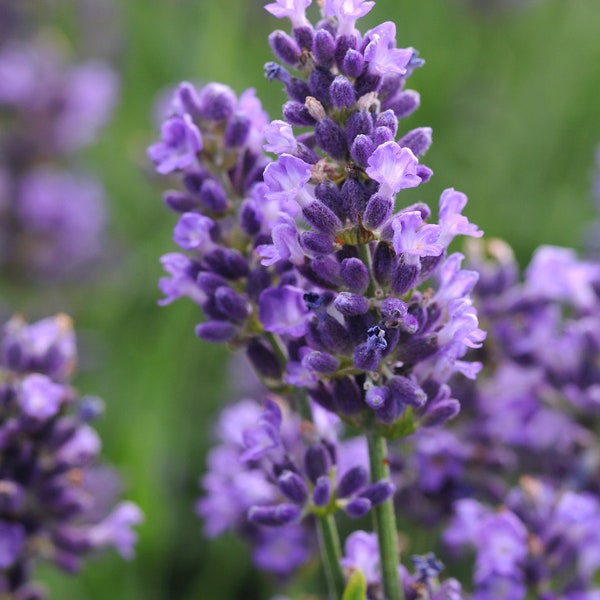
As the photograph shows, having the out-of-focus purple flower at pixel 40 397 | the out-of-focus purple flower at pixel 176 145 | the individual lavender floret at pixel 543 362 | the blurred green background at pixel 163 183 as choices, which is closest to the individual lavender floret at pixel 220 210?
the out-of-focus purple flower at pixel 176 145

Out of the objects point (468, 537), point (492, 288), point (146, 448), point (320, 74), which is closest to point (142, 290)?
point (146, 448)

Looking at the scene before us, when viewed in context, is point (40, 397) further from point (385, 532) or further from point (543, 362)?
point (543, 362)

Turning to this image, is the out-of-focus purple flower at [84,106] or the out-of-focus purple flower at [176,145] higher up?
the out-of-focus purple flower at [84,106]

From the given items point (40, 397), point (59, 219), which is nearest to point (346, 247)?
point (40, 397)

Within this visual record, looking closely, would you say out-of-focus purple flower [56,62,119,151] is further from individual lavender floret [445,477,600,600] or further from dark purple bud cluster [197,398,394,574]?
individual lavender floret [445,477,600,600]

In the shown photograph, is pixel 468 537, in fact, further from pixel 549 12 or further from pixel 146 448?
pixel 549 12

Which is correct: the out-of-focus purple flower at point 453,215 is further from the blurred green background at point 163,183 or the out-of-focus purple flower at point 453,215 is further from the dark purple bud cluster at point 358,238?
the blurred green background at point 163,183
